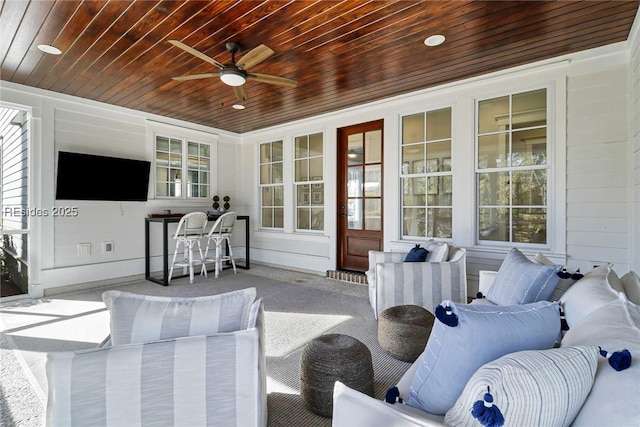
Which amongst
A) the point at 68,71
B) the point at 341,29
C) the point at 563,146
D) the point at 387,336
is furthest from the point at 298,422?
the point at 68,71

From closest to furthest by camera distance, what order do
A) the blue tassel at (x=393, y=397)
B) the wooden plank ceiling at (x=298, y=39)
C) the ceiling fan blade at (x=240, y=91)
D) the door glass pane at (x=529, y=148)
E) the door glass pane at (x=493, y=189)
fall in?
the blue tassel at (x=393, y=397)
the wooden plank ceiling at (x=298, y=39)
the ceiling fan blade at (x=240, y=91)
the door glass pane at (x=529, y=148)
the door glass pane at (x=493, y=189)

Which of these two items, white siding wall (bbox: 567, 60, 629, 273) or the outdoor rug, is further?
white siding wall (bbox: 567, 60, 629, 273)

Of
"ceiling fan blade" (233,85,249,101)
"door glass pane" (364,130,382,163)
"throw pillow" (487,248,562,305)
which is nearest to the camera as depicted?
"throw pillow" (487,248,562,305)

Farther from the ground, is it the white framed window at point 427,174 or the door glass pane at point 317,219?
the white framed window at point 427,174

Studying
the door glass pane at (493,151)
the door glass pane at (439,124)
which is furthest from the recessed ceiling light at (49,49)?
Answer: the door glass pane at (493,151)

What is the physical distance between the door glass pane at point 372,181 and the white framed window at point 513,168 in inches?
55.6

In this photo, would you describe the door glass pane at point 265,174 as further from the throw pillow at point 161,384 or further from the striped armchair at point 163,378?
the throw pillow at point 161,384

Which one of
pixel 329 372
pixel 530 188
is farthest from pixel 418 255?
pixel 329 372

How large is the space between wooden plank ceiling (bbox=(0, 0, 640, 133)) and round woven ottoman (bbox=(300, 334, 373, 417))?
2451 millimetres

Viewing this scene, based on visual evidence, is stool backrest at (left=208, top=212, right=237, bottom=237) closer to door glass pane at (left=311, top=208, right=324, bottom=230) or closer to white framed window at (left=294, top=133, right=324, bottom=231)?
white framed window at (left=294, top=133, right=324, bottom=231)

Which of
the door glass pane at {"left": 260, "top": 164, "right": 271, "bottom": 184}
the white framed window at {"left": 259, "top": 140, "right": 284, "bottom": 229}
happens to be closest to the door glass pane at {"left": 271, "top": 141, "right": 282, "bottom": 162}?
the white framed window at {"left": 259, "top": 140, "right": 284, "bottom": 229}

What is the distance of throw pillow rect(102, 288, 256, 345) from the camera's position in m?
1.11

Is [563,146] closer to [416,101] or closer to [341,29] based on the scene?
[416,101]

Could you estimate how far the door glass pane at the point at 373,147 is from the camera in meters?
4.83
